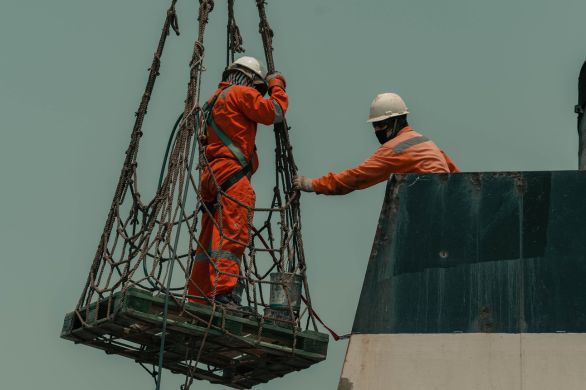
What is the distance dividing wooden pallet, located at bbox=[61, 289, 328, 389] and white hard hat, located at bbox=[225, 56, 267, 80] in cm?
274

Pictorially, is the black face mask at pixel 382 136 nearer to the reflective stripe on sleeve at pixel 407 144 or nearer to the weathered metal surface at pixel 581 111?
the reflective stripe on sleeve at pixel 407 144

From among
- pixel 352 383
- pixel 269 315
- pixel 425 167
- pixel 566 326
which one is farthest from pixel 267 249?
pixel 566 326

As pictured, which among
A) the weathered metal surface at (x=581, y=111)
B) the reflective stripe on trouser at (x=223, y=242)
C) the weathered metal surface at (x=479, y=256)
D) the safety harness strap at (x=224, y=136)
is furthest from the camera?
the safety harness strap at (x=224, y=136)

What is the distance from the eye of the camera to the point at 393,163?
1219cm

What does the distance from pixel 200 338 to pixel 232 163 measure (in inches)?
76.6

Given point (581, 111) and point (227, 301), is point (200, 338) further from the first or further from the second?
point (581, 111)

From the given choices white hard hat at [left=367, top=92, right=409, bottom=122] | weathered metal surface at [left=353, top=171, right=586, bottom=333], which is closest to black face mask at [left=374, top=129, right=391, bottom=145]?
white hard hat at [left=367, top=92, right=409, bottom=122]

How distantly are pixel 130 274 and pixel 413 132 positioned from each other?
10.5 feet

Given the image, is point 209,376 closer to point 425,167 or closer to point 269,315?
point 269,315

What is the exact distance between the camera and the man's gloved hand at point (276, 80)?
13.2m

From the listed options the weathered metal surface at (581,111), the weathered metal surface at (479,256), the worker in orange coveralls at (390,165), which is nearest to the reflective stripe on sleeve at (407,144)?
the worker in orange coveralls at (390,165)

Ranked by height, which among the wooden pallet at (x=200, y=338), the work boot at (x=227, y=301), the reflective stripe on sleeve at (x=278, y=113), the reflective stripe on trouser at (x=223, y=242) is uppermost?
the reflective stripe on sleeve at (x=278, y=113)

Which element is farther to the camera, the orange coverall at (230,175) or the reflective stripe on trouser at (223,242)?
the orange coverall at (230,175)

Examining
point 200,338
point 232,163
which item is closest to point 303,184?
point 232,163
